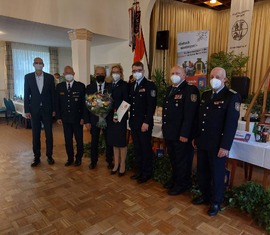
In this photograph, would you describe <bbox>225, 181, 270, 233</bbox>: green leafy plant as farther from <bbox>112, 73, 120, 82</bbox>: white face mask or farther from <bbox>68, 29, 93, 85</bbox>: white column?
<bbox>68, 29, 93, 85</bbox>: white column

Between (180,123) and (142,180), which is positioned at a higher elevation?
(180,123)

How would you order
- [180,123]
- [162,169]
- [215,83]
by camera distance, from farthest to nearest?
1. [162,169]
2. [180,123]
3. [215,83]

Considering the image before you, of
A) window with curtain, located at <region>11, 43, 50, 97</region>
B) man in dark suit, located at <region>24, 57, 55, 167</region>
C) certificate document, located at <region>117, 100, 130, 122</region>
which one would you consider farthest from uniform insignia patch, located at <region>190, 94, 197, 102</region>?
window with curtain, located at <region>11, 43, 50, 97</region>

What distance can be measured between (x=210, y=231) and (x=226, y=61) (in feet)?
14.7

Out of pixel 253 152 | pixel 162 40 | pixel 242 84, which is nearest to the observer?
pixel 253 152

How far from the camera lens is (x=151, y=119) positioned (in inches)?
109

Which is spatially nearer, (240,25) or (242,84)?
(240,25)

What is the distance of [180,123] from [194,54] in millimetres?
4494

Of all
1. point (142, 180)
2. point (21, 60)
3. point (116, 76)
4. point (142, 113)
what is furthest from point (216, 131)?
point (21, 60)

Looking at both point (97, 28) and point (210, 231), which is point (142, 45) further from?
point (210, 231)

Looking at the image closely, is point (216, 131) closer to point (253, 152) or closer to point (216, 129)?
point (216, 129)

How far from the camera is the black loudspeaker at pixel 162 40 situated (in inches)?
257

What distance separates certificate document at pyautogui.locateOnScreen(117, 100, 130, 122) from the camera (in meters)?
2.86

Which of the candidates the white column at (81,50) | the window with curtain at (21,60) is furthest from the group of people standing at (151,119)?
the window with curtain at (21,60)
